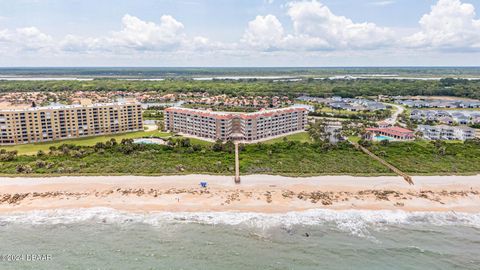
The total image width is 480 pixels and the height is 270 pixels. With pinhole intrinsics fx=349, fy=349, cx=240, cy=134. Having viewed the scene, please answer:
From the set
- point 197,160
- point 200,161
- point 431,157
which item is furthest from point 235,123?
point 431,157

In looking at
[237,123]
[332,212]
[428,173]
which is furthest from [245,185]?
[237,123]

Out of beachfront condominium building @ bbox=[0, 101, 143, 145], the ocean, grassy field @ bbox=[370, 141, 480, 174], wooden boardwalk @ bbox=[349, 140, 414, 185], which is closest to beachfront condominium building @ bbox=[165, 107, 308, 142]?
beachfront condominium building @ bbox=[0, 101, 143, 145]

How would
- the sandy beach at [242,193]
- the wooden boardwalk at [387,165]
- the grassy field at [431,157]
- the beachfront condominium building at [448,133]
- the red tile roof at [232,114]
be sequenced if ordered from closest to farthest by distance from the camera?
the sandy beach at [242,193]
the wooden boardwalk at [387,165]
the grassy field at [431,157]
the red tile roof at [232,114]
the beachfront condominium building at [448,133]

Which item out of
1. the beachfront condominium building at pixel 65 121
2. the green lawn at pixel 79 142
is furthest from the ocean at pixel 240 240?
the beachfront condominium building at pixel 65 121

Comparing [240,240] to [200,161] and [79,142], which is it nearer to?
[200,161]

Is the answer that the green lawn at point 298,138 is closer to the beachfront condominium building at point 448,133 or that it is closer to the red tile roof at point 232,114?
the red tile roof at point 232,114

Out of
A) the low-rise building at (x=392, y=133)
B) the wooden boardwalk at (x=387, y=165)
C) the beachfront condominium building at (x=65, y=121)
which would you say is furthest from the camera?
the low-rise building at (x=392, y=133)

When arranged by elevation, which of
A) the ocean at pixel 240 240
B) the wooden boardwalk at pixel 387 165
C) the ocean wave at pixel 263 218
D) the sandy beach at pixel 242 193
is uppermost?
the wooden boardwalk at pixel 387 165
